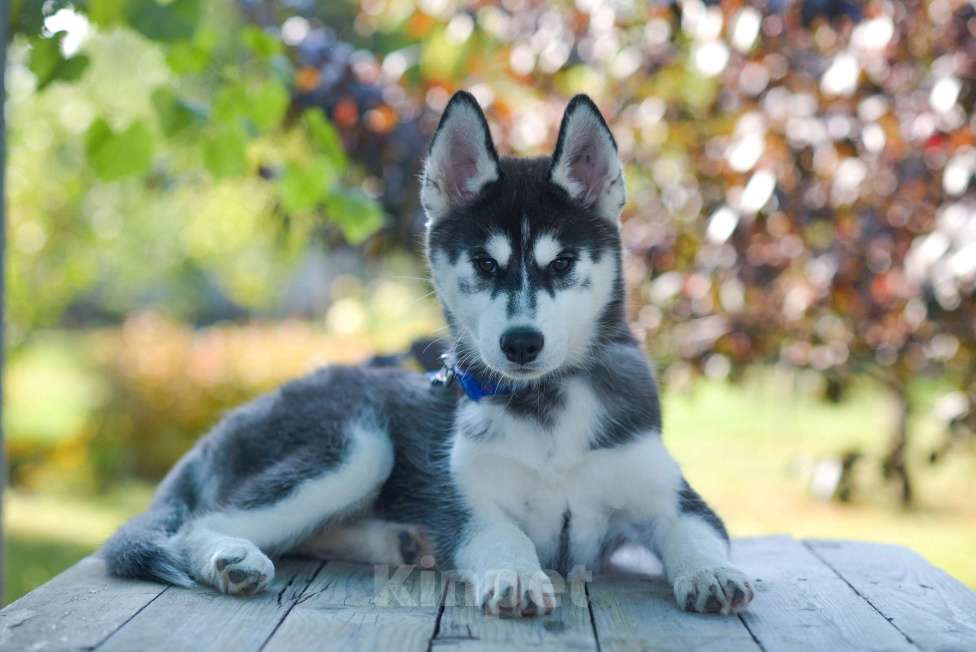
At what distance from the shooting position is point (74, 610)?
8.42 ft

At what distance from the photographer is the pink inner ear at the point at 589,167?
2.91m

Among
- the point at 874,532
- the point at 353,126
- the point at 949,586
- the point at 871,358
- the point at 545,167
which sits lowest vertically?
the point at 874,532

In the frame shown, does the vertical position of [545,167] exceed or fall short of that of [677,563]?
it exceeds it

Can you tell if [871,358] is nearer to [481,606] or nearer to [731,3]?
[731,3]

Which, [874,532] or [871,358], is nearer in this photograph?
[871,358]

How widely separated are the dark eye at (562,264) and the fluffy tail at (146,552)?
1.22 m

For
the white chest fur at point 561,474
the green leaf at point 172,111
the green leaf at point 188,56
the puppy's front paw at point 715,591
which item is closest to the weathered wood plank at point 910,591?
the puppy's front paw at point 715,591

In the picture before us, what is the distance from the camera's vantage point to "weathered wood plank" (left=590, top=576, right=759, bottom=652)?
2309 mm

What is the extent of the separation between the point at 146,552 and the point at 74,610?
12.2 inches

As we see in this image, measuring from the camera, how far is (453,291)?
2896 mm

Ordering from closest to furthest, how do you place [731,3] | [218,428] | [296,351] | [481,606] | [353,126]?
[481,606]
[218,428]
[731,3]
[353,126]
[296,351]

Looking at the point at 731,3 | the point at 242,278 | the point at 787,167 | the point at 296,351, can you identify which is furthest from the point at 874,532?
the point at 242,278

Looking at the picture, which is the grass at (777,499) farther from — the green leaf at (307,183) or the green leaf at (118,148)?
the green leaf at (118,148)

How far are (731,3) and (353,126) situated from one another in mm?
1603
